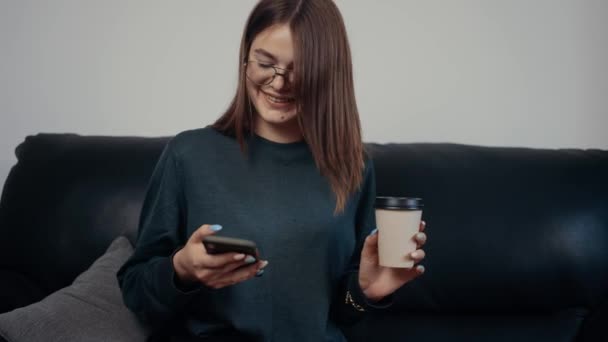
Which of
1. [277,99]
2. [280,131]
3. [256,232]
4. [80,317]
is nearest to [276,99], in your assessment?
[277,99]

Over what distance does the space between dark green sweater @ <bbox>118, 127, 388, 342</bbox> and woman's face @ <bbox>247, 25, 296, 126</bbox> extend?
10 centimetres

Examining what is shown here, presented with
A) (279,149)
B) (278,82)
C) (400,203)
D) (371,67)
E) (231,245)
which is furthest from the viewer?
(371,67)

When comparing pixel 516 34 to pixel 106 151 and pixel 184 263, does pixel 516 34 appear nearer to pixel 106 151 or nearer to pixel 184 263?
pixel 106 151

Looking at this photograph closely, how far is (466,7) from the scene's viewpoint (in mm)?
2045

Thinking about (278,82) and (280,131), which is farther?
A: (280,131)

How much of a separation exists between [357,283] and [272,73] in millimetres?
462

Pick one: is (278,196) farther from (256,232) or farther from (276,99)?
(276,99)

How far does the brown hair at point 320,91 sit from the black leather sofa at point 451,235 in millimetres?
393

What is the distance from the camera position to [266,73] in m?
1.18

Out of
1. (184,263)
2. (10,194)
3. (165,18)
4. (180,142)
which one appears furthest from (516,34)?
(10,194)

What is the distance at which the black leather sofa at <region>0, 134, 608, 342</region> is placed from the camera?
5.26 feet

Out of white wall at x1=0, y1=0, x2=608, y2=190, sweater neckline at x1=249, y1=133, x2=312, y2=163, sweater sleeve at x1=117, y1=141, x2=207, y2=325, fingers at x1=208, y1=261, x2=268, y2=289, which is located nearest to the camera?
fingers at x1=208, y1=261, x2=268, y2=289

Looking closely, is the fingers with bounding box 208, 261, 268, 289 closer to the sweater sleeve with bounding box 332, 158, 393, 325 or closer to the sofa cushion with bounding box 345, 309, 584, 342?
the sweater sleeve with bounding box 332, 158, 393, 325

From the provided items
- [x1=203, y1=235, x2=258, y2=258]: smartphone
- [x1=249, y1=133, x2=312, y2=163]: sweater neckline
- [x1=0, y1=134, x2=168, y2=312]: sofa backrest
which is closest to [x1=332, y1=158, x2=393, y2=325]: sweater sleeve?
[x1=249, y1=133, x2=312, y2=163]: sweater neckline
